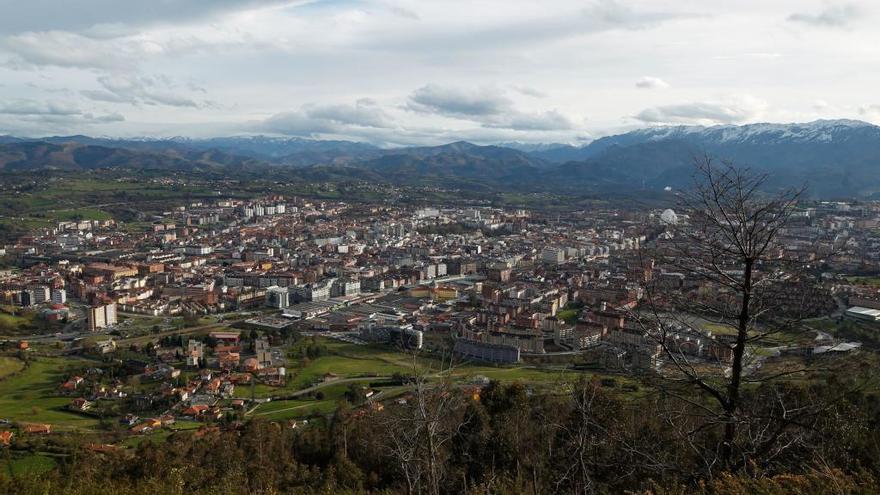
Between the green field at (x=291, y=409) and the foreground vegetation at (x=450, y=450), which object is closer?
the foreground vegetation at (x=450, y=450)

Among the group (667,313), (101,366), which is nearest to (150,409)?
(101,366)

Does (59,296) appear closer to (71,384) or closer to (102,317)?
(102,317)

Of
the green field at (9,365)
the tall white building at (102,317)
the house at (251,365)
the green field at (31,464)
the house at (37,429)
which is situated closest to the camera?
the green field at (31,464)

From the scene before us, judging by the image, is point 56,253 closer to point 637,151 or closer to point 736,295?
point 736,295

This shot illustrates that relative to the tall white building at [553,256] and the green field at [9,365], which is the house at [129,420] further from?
the tall white building at [553,256]

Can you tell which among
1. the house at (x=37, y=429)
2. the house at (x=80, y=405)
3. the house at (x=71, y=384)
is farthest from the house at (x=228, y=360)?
the house at (x=37, y=429)

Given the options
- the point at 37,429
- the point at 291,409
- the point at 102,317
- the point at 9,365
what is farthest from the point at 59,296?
the point at 291,409

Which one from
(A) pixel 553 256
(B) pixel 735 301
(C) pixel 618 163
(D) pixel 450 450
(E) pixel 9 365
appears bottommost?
(E) pixel 9 365

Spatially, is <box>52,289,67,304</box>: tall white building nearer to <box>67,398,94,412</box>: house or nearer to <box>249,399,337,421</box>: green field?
<box>67,398,94,412</box>: house

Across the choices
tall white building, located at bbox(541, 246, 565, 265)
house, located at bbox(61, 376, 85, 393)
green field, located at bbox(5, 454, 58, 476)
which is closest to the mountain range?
tall white building, located at bbox(541, 246, 565, 265)

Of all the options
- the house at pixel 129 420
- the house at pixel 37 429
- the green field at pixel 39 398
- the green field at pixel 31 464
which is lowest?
the green field at pixel 39 398
